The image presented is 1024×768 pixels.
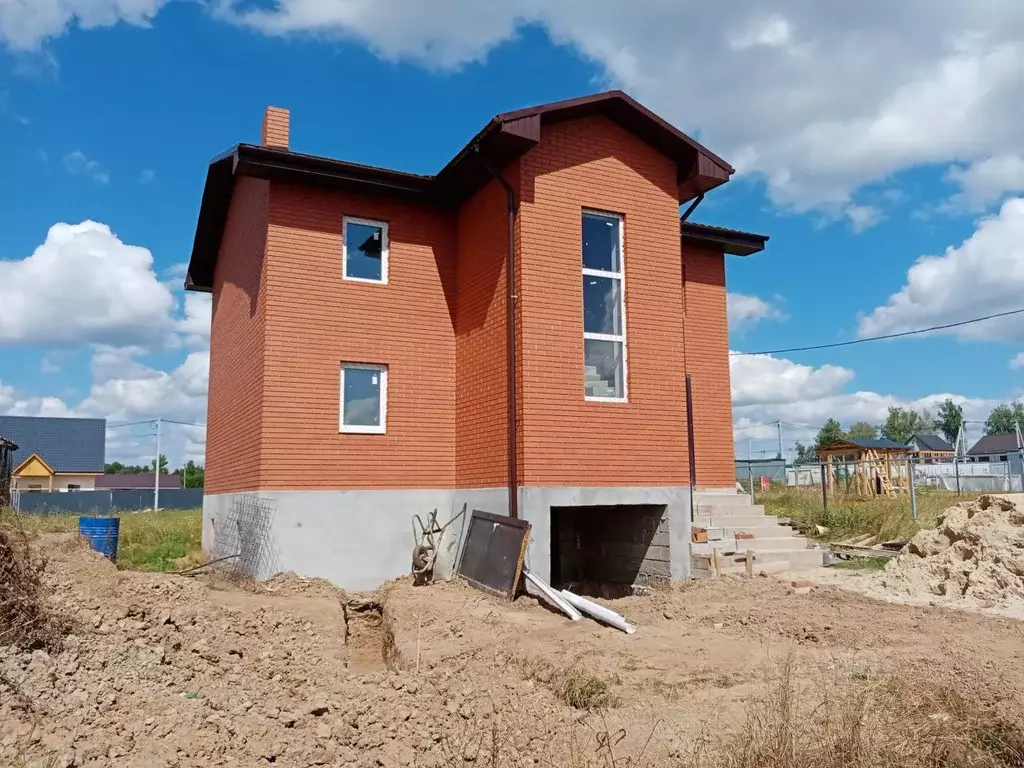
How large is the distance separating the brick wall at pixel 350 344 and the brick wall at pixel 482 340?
32 cm

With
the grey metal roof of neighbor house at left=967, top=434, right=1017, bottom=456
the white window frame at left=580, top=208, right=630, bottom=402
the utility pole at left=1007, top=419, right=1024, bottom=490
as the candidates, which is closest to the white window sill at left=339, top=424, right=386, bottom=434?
the white window frame at left=580, top=208, right=630, bottom=402

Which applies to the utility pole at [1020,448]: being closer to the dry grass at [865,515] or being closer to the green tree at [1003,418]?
the dry grass at [865,515]

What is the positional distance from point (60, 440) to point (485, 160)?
4799 cm

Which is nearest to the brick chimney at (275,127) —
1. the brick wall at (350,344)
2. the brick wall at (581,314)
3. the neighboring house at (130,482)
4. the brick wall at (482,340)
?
the brick wall at (350,344)

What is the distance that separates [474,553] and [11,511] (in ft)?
18.1

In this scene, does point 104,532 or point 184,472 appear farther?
point 184,472

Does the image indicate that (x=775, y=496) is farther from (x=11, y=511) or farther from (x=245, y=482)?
(x=11, y=511)

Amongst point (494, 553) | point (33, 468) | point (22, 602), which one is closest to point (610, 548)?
point (494, 553)

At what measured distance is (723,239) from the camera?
1352 cm

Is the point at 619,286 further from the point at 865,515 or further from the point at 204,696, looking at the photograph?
the point at 865,515

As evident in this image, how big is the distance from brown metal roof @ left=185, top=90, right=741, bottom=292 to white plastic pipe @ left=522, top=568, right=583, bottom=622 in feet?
17.9

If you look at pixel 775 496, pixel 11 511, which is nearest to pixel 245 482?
pixel 11 511

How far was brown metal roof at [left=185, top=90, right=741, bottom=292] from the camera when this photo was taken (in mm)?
9805

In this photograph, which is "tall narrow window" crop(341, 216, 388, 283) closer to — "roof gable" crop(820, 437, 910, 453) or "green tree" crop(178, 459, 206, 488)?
"roof gable" crop(820, 437, 910, 453)
